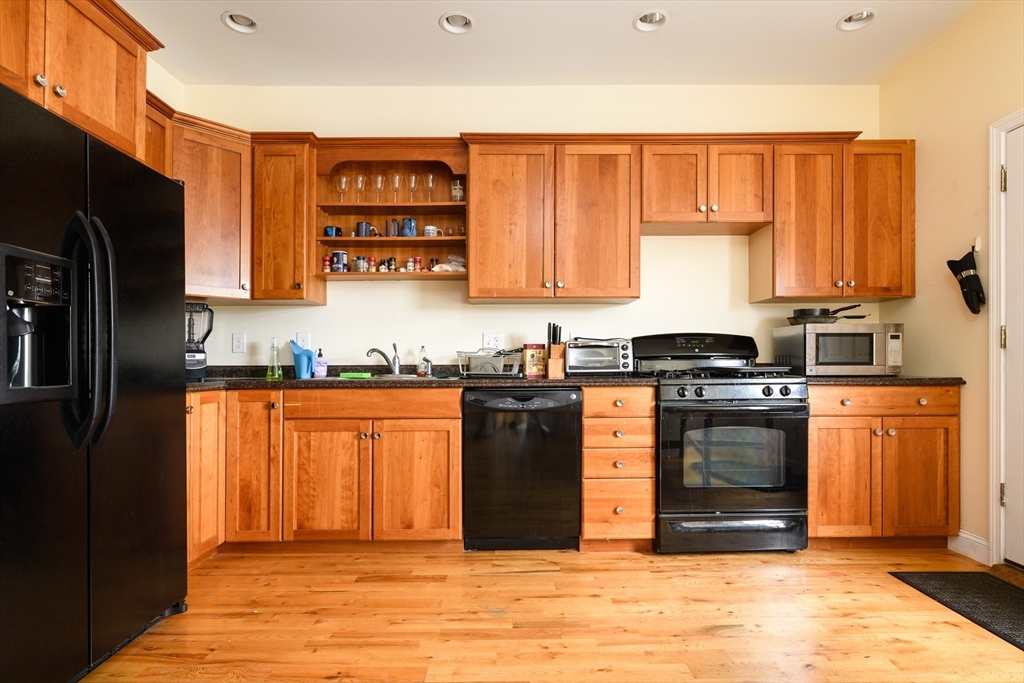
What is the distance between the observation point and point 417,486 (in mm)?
2746

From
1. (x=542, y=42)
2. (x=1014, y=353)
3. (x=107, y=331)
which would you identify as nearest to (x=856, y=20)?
(x=542, y=42)

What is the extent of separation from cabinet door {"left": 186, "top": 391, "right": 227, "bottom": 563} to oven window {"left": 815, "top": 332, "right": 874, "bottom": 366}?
3.15 metres

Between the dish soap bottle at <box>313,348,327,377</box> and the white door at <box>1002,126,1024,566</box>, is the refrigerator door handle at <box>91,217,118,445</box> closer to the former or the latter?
the dish soap bottle at <box>313,348,327,377</box>

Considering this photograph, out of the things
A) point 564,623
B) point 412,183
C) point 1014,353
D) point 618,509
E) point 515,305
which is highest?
point 412,183

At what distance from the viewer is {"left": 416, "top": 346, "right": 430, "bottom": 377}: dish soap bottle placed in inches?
129

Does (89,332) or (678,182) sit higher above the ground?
(678,182)

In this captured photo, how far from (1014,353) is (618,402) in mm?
1818

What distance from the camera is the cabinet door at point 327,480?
2.74 metres

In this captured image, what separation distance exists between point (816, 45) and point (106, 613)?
404 cm

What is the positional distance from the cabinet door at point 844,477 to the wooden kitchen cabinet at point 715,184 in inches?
48.7

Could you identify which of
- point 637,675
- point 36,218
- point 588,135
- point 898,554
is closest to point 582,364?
point 588,135

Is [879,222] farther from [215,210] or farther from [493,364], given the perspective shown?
[215,210]

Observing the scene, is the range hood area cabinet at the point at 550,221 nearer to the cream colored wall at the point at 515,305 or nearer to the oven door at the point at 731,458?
the cream colored wall at the point at 515,305

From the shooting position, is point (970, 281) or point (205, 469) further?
point (970, 281)
